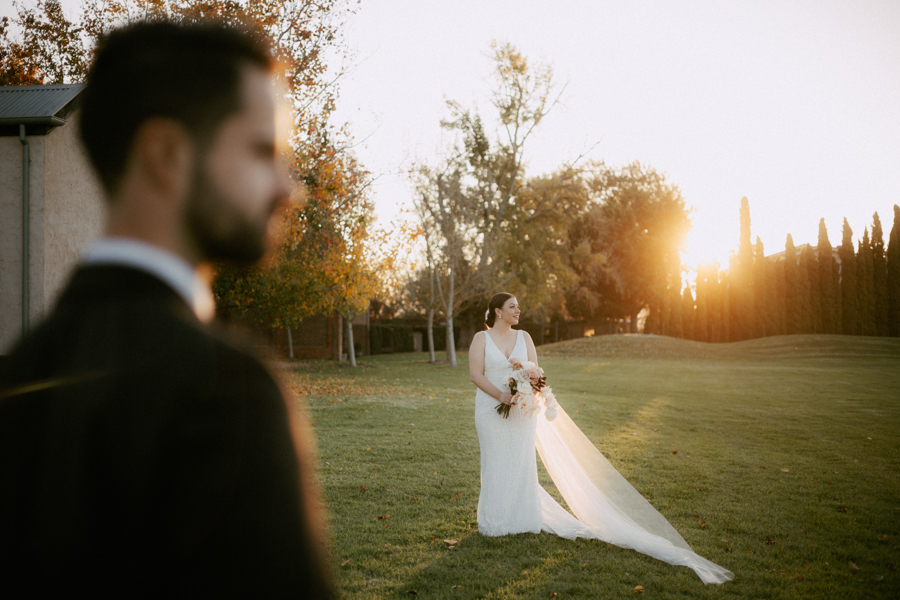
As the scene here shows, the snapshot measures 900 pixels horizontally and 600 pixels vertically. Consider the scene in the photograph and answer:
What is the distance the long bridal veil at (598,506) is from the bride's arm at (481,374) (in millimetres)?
839

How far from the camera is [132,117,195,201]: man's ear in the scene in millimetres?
878

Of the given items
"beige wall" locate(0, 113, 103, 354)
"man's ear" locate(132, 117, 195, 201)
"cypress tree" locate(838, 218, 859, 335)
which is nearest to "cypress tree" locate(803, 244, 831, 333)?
"cypress tree" locate(838, 218, 859, 335)

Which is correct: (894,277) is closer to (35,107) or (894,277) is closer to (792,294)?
(792,294)

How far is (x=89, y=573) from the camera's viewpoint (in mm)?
659

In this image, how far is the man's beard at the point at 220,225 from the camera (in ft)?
2.92

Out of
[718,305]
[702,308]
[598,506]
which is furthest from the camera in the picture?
[702,308]

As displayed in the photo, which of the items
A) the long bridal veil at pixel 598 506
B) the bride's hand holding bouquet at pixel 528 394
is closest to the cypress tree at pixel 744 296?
the long bridal veil at pixel 598 506

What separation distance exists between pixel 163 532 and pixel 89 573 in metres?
0.09

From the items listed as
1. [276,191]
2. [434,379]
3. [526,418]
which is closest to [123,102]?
[276,191]

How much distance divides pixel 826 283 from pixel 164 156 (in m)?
51.9

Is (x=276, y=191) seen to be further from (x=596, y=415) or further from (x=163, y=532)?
(x=596, y=415)

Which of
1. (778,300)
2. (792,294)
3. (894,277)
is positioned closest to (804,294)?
(792,294)

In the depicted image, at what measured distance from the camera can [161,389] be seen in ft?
2.32

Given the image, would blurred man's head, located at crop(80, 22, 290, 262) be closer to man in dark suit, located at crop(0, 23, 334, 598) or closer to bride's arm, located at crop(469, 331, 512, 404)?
man in dark suit, located at crop(0, 23, 334, 598)
